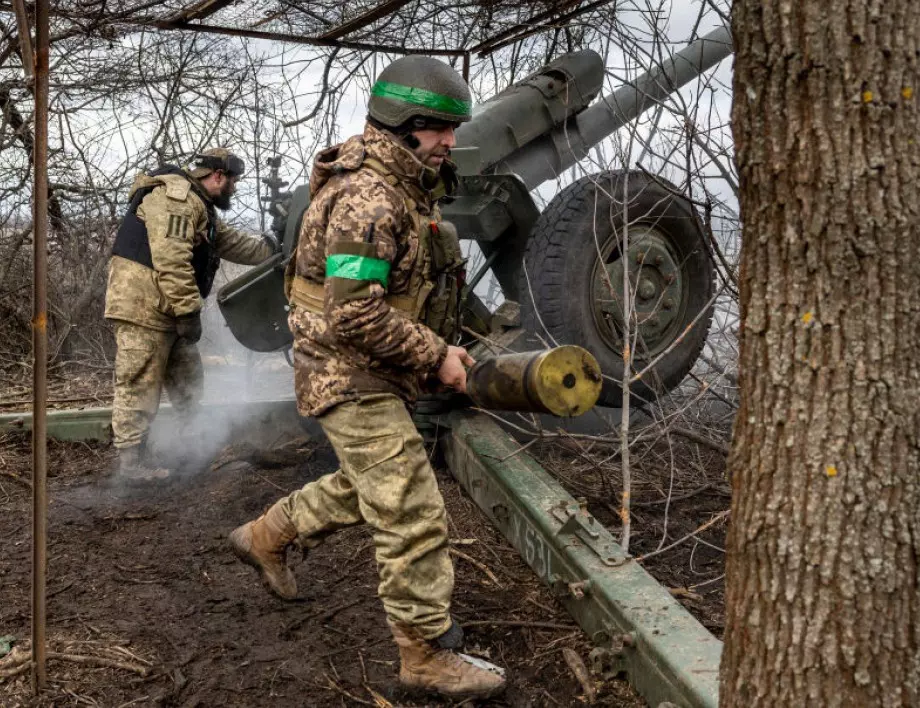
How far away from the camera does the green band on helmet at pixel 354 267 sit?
2.89m

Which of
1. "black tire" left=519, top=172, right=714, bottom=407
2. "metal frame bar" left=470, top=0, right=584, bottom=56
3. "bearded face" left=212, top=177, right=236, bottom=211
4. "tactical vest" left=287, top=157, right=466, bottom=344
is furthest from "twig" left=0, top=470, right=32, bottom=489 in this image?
"metal frame bar" left=470, top=0, right=584, bottom=56

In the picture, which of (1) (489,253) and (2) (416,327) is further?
(1) (489,253)

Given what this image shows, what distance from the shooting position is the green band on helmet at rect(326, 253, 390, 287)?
2887mm

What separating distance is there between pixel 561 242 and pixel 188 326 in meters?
2.10

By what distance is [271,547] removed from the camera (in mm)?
3545

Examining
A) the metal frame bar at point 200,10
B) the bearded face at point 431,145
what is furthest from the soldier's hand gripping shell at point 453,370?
the metal frame bar at point 200,10

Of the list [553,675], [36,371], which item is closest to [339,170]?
[36,371]

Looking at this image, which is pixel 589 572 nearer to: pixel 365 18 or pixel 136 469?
pixel 136 469

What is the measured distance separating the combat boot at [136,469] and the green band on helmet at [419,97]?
118 inches

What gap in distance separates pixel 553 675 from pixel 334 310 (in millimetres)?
1333

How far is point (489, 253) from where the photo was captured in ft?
19.1

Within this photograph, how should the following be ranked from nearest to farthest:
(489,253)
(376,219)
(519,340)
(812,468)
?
(812,468) → (376,219) → (519,340) → (489,253)

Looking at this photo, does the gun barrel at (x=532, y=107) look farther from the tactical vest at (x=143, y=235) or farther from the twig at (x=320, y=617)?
the twig at (x=320, y=617)

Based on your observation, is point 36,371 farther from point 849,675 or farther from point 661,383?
point 661,383
